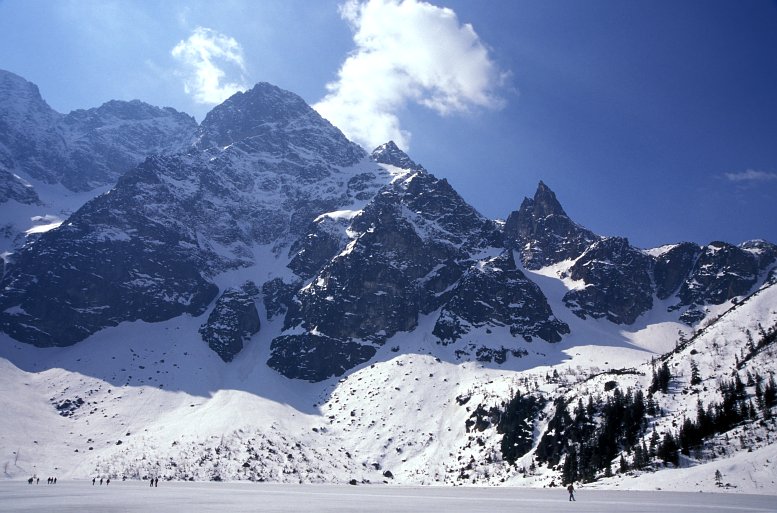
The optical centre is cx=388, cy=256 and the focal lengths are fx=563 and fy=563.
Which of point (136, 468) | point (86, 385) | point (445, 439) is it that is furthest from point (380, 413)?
→ point (86, 385)

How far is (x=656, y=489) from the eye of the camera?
261 feet

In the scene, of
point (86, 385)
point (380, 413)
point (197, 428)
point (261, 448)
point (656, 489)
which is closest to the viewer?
point (656, 489)

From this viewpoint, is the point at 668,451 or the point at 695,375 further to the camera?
the point at 695,375

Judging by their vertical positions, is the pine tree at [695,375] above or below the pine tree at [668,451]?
above

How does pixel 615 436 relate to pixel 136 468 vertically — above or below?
above

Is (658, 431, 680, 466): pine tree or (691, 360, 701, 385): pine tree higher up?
(691, 360, 701, 385): pine tree

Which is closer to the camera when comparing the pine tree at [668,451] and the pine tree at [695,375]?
the pine tree at [668,451]

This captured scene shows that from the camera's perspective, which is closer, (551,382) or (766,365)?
(766,365)

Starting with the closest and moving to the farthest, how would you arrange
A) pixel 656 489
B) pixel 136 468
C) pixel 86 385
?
pixel 656 489 < pixel 136 468 < pixel 86 385

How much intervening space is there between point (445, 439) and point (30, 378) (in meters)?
146

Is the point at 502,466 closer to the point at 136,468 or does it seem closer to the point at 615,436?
the point at 615,436

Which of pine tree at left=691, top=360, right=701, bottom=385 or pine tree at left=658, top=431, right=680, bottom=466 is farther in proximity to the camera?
pine tree at left=691, top=360, right=701, bottom=385

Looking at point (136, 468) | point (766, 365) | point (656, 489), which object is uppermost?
point (766, 365)

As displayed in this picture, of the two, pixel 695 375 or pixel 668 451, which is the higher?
pixel 695 375
